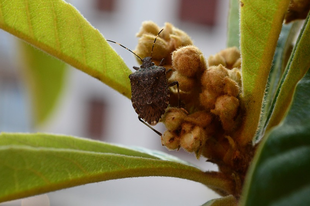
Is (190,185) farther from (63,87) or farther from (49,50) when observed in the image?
(49,50)

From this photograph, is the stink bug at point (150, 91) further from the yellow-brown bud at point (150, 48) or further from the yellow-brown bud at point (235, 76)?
the yellow-brown bud at point (235, 76)

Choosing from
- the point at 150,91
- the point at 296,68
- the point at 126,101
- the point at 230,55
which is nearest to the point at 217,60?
the point at 230,55

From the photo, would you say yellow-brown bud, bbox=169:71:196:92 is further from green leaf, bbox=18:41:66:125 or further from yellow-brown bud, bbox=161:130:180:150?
green leaf, bbox=18:41:66:125

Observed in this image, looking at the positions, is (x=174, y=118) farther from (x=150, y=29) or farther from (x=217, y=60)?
(x=150, y=29)

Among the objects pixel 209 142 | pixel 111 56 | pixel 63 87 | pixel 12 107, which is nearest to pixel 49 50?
pixel 111 56

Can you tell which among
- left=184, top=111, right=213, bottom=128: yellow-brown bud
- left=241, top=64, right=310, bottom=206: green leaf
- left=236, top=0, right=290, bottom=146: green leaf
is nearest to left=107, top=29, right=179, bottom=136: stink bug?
left=184, top=111, right=213, bottom=128: yellow-brown bud

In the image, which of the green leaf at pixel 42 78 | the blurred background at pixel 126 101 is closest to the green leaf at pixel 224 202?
the green leaf at pixel 42 78
